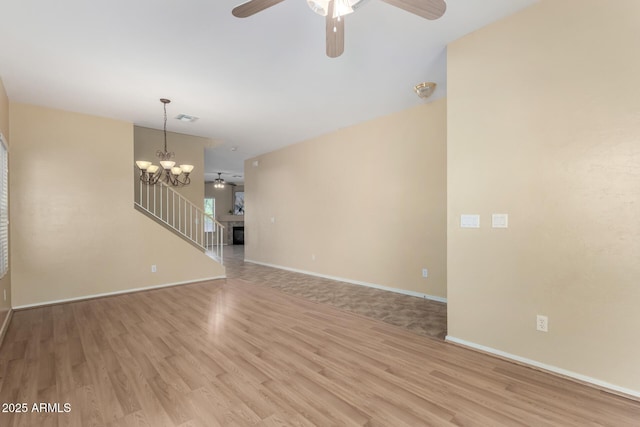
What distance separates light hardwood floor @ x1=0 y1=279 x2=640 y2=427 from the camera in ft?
5.95

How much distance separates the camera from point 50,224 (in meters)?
4.29

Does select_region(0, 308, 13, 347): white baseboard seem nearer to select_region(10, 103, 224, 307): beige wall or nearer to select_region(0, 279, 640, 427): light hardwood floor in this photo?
select_region(0, 279, 640, 427): light hardwood floor

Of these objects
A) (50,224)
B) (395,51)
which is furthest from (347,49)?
(50,224)

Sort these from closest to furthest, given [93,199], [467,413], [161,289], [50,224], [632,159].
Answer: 1. [467,413]
2. [632,159]
3. [50,224]
4. [93,199]
5. [161,289]

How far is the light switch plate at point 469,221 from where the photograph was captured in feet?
8.82

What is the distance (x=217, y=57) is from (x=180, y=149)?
339 cm

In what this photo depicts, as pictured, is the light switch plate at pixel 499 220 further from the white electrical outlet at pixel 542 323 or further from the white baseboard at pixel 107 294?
→ the white baseboard at pixel 107 294

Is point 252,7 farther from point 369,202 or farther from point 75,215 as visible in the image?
point 75,215

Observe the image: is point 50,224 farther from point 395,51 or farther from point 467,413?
point 467,413

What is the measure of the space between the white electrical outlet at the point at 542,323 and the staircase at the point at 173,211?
498 cm

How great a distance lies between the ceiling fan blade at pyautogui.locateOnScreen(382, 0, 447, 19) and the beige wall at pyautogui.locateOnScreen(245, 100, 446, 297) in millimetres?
2567

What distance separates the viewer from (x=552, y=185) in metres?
2.29

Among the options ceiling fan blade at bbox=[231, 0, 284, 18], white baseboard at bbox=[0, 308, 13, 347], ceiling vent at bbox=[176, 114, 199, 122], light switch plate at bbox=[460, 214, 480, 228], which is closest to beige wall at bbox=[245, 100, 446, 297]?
light switch plate at bbox=[460, 214, 480, 228]

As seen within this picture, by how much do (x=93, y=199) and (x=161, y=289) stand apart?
5.98 ft
